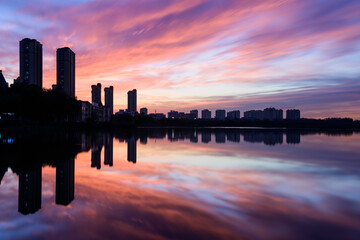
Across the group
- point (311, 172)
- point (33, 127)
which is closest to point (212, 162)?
point (311, 172)

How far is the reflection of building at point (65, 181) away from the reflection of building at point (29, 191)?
719 millimetres

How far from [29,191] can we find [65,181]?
1745 mm

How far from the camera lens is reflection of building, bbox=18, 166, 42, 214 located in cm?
800

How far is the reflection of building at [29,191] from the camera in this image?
8.00 meters

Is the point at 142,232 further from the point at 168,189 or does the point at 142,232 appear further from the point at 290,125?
the point at 290,125

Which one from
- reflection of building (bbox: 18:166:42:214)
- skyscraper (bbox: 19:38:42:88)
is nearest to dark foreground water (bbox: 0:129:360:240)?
reflection of building (bbox: 18:166:42:214)

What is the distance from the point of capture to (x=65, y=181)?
11.2 m

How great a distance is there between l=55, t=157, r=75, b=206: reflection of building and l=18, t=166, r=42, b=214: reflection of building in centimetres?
72

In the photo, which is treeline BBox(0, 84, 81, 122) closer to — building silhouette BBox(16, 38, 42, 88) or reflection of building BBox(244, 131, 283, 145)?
reflection of building BBox(244, 131, 283, 145)

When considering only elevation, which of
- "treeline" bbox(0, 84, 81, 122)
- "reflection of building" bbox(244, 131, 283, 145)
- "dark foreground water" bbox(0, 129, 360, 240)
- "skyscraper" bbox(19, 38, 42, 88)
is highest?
"skyscraper" bbox(19, 38, 42, 88)

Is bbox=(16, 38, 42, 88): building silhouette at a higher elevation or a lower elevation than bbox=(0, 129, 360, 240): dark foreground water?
higher

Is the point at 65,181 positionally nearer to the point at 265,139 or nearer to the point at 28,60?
the point at 265,139

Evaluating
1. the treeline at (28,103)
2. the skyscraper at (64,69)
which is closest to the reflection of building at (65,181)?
the treeline at (28,103)

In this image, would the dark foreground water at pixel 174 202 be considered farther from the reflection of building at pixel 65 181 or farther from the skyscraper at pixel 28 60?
the skyscraper at pixel 28 60
